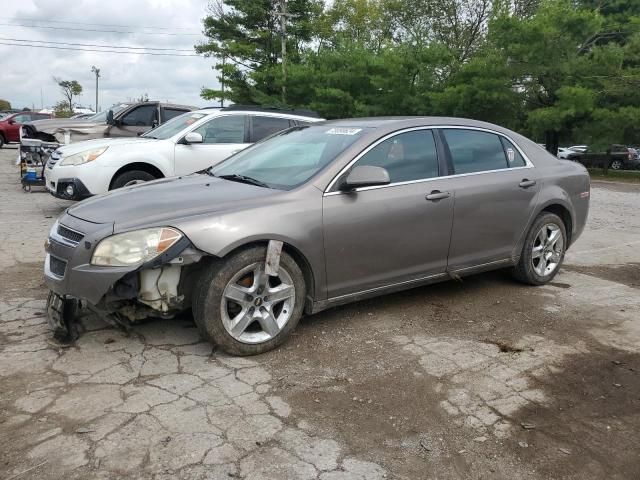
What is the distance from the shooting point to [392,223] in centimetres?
423

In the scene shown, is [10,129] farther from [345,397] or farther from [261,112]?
[345,397]

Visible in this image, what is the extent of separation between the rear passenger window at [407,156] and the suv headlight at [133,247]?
5.05 feet

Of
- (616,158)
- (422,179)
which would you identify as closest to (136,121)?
(422,179)

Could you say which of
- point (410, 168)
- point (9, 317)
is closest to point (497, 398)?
point (410, 168)

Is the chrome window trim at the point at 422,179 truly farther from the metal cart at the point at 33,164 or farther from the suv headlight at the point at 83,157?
the metal cart at the point at 33,164

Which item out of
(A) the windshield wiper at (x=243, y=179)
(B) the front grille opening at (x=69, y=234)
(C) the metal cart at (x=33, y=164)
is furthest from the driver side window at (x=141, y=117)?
(B) the front grille opening at (x=69, y=234)

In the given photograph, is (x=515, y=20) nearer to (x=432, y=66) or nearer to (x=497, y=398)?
(x=432, y=66)

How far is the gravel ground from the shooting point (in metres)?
2.65

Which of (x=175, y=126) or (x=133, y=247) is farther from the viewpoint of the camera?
(x=175, y=126)

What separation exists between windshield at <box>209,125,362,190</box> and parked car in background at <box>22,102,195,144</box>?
288 inches

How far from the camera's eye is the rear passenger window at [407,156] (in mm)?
4344

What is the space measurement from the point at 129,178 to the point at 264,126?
2331 millimetres

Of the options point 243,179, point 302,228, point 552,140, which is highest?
point 552,140

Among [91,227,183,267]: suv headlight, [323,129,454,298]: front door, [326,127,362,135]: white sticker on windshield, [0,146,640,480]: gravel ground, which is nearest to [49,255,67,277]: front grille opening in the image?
[91,227,183,267]: suv headlight
